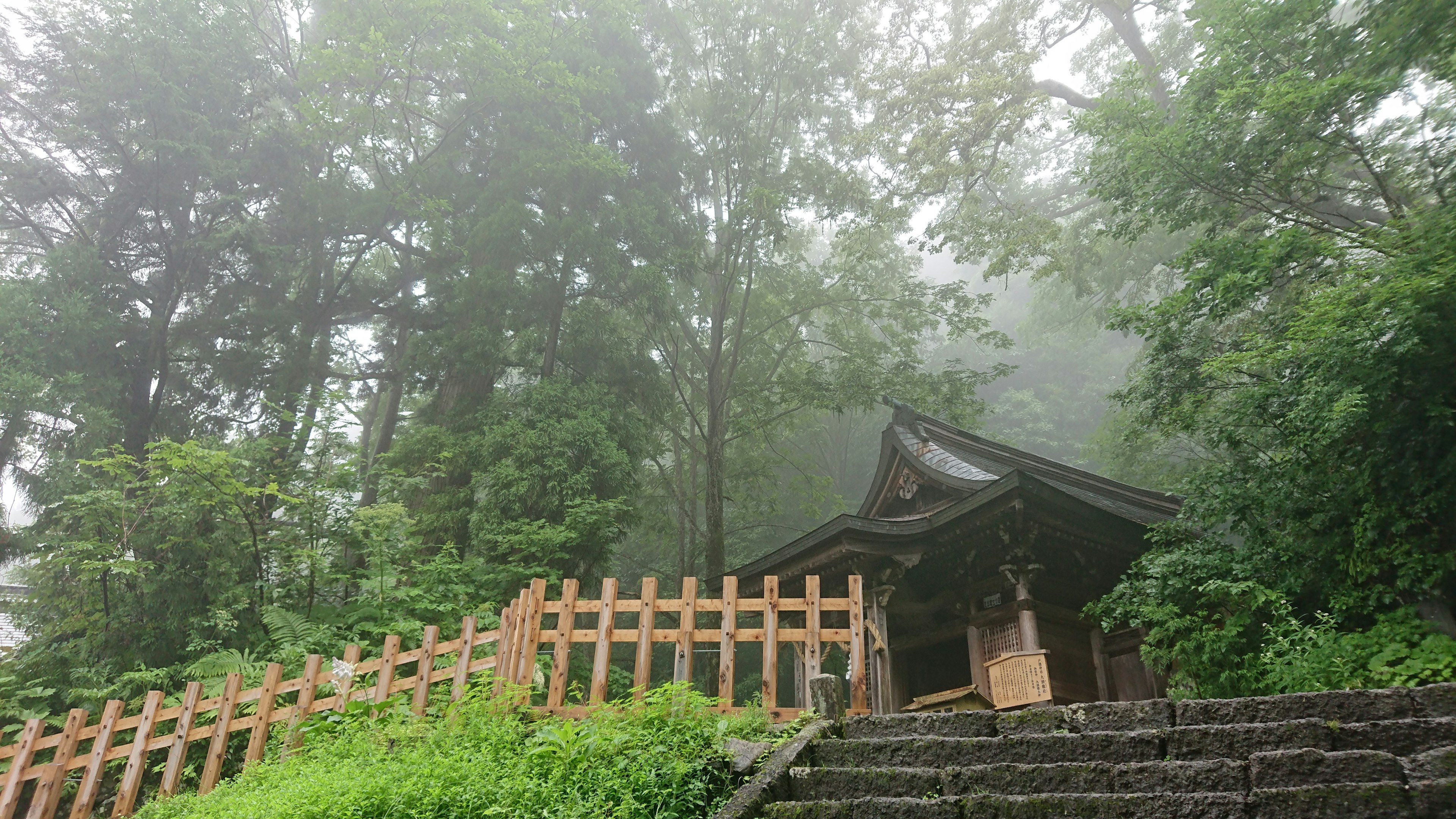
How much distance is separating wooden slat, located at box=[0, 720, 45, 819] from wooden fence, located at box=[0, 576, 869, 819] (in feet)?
0.04

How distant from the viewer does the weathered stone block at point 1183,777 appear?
10.9 feet

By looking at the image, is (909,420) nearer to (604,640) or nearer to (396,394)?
(604,640)

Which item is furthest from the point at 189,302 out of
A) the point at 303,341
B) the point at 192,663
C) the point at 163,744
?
the point at 163,744

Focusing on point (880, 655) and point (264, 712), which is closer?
point (264, 712)

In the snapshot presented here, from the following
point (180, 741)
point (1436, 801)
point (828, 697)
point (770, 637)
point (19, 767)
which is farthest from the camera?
point (19, 767)

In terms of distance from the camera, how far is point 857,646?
6.27 meters

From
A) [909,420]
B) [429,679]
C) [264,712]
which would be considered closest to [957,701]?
[429,679]

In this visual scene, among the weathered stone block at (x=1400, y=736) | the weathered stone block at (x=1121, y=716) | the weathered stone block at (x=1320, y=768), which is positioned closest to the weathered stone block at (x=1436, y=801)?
the weathered stone block at (x=1320, y=768)

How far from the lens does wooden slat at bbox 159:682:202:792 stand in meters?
7.27

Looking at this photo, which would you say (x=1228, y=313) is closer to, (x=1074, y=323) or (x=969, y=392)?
(x=969, y=392)

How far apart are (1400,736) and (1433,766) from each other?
0.48 metres

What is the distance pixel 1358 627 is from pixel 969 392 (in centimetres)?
1095

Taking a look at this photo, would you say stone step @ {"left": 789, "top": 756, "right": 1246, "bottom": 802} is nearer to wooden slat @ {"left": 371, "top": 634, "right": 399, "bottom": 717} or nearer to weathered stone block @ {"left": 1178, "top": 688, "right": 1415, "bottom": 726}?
weathered stone block @ {"left": 1178, "top": 688, "right": 1415, "bottom": 726}

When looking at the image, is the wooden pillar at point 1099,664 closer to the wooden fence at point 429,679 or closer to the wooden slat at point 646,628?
the wooden fence at point 429,679
